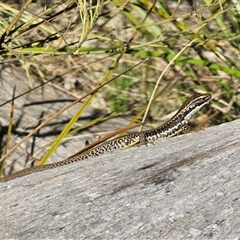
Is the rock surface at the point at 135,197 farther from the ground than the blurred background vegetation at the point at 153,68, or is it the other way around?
the blurred background vegetation at the point at 153,68

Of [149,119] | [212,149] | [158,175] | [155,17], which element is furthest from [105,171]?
[155,17]

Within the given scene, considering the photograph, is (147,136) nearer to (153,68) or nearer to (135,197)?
(135,197)

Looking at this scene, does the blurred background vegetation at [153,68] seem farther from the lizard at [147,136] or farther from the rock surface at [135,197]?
the rock surface at [135,197]

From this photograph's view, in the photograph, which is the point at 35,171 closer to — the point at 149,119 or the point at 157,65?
the point at 149,119

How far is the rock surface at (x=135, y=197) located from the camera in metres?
3.69

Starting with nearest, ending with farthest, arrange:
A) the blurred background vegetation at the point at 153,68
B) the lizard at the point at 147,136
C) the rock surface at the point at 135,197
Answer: the rock surface at the point at 135,197 → the lizard at the point at 147,136 → the blurred background vegetation at the point at 153,68

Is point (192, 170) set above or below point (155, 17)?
below

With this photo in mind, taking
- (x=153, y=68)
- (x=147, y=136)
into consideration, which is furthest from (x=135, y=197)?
(x=153, y=68)

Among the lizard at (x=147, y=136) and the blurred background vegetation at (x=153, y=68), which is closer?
the lizard at (x=147, y=136)

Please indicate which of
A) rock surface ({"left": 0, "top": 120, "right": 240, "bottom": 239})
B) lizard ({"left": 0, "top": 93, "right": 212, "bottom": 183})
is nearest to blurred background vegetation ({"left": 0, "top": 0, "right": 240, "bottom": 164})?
lizard ({"left": 0, "top": 93, "right": 212, "bottom": 183})

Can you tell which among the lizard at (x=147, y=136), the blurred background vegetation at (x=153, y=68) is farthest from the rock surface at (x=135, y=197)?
the blurred background vegetation at (x=153, y=68)

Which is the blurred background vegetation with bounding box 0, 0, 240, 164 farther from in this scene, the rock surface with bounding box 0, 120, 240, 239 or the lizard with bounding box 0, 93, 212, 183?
the rock surface with bounding box 0, 120, 240, 239

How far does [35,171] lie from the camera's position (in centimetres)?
494

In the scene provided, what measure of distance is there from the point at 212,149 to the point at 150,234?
1.10 metres
